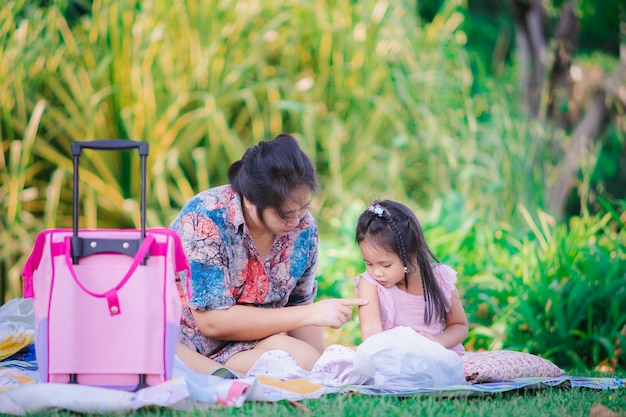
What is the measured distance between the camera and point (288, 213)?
10.1 ft

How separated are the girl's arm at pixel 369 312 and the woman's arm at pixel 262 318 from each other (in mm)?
177

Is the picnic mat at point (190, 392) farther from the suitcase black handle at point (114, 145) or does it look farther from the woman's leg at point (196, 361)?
the suitcase black handle at point (114, 145)

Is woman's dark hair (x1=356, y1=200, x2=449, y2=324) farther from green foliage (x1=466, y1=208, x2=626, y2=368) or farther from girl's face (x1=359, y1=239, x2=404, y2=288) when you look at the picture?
green foliage (x1=466, y1=208, x2=626, y2=368)

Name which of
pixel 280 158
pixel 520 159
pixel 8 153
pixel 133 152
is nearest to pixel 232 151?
pixel 133 152

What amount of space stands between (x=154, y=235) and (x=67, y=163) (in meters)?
2.85

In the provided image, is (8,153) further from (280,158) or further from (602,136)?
(602,136)

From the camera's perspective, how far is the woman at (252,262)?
309 cm

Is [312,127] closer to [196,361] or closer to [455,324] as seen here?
[455,324]

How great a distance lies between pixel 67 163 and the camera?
5.35 metres

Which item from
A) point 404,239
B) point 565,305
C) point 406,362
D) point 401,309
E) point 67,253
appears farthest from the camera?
point 565,305

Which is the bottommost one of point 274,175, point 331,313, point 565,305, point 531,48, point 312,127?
point 565,305

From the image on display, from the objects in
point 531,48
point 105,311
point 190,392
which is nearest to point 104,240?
point 105,311

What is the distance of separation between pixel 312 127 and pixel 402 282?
2142 millimetres

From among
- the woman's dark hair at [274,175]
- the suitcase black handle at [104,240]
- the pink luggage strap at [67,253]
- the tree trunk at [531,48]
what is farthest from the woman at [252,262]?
the tree trunk at [531,48]
